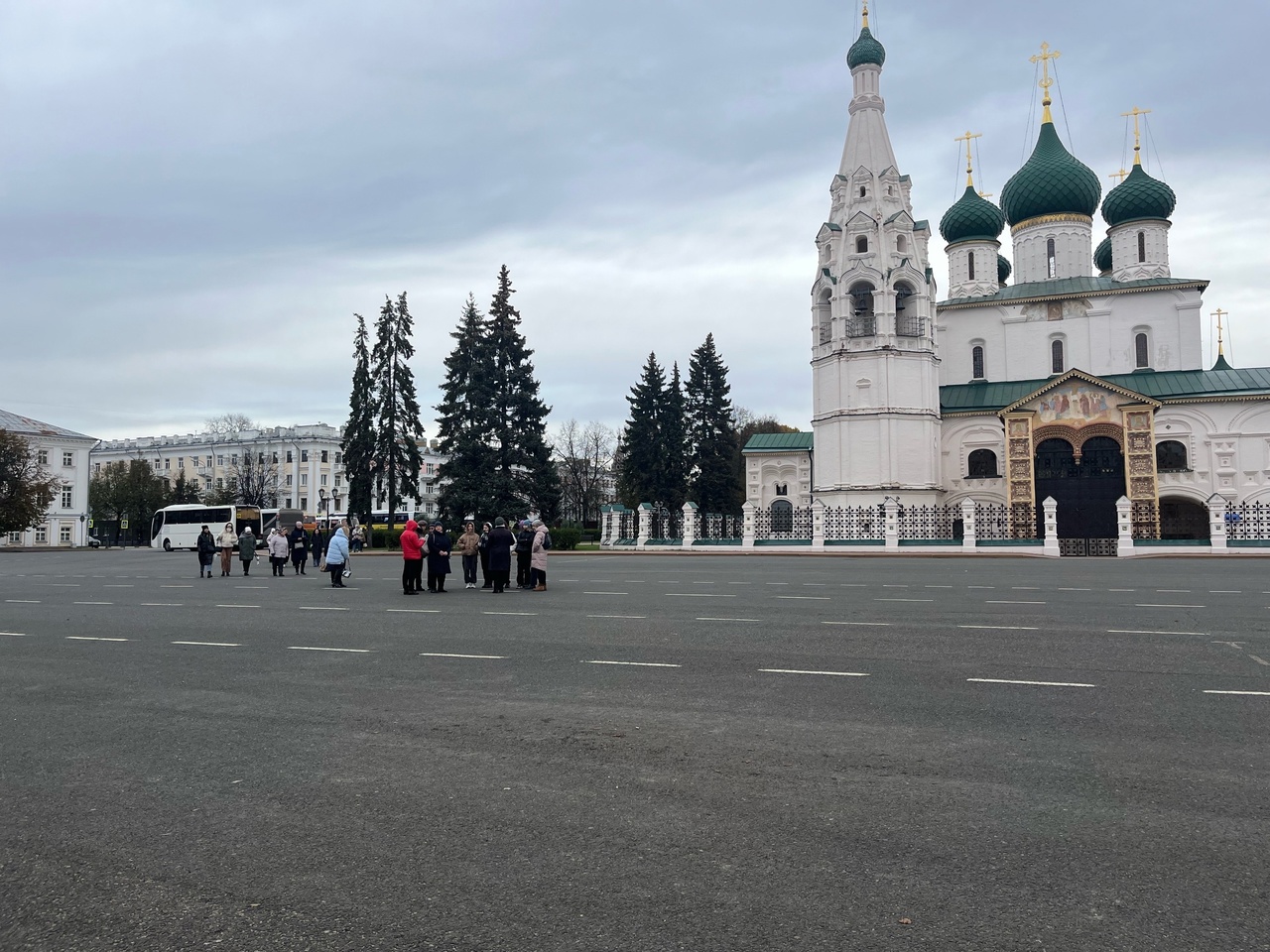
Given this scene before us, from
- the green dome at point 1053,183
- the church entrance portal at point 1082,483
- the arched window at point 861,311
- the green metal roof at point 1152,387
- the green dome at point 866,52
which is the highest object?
the green dome at point 866,52

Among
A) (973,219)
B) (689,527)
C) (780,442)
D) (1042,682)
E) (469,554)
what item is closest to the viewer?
(1042,682)

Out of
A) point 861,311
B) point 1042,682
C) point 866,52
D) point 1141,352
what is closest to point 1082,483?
point 1141,352

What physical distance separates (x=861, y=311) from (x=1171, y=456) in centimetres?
1683

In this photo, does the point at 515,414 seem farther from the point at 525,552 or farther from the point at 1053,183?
the point at 1053,183

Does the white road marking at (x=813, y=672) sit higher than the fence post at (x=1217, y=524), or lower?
lower

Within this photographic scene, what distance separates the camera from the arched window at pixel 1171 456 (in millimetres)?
45188

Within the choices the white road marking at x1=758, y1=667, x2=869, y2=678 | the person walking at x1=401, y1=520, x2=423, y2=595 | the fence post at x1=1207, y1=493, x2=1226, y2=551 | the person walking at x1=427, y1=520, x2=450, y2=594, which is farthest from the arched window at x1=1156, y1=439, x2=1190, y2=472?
the white road marking at x1=758, y1=667, x2=869, y2=678

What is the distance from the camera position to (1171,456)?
1795 inches

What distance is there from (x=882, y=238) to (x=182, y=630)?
1647 inches

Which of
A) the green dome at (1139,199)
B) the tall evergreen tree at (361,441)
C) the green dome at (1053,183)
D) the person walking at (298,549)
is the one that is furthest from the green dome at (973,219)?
the person walking at (298,549)

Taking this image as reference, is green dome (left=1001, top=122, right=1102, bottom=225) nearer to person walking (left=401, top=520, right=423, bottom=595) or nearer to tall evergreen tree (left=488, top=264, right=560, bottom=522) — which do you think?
tall evergreen tree (left=488, top=264, right=560, bottom=522)

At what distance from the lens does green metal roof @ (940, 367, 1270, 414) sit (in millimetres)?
45406

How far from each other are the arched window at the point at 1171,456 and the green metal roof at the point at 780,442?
1809 cm

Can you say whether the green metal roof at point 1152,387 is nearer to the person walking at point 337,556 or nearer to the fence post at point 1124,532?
the fence post at point 1124,532
